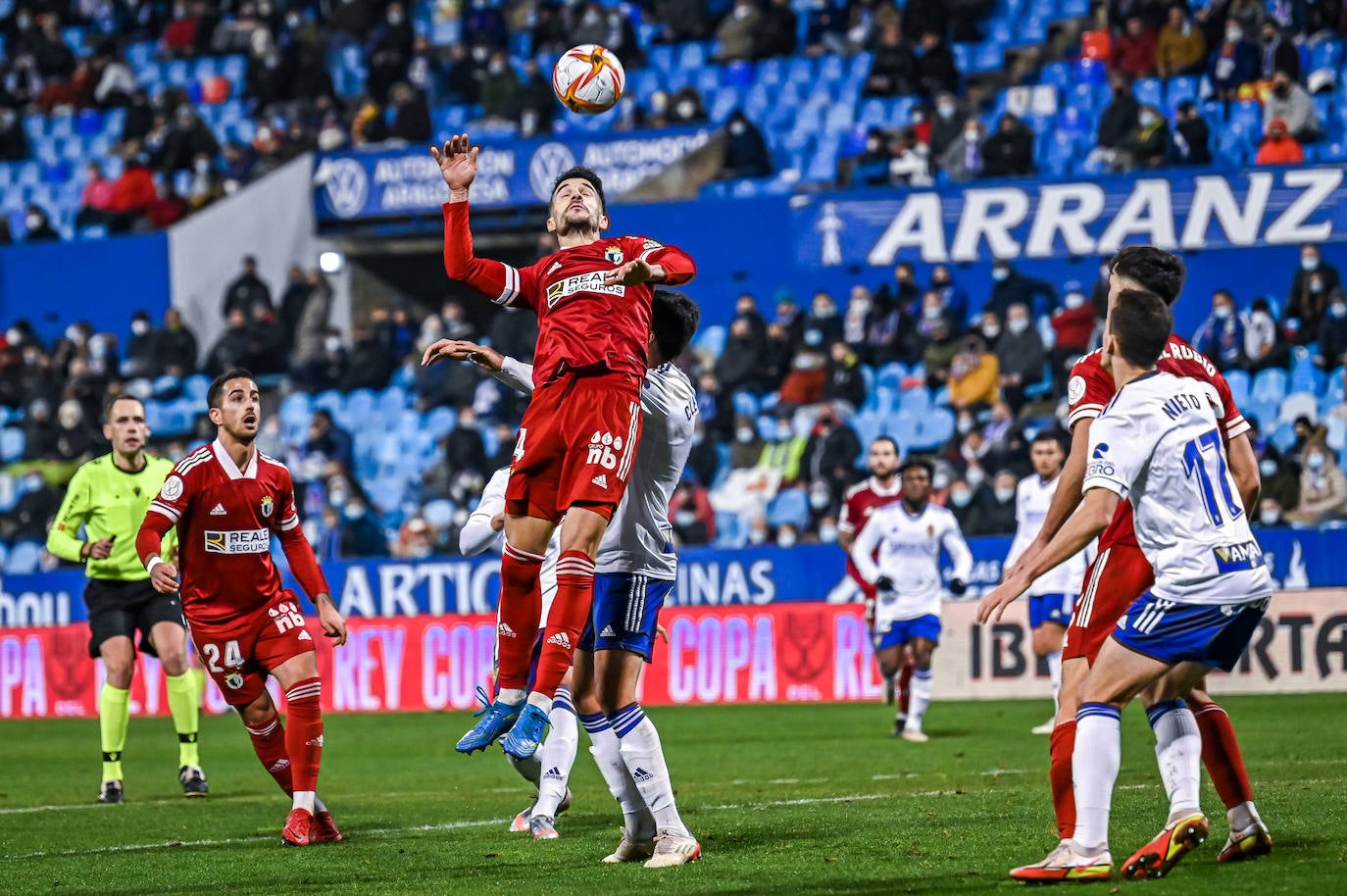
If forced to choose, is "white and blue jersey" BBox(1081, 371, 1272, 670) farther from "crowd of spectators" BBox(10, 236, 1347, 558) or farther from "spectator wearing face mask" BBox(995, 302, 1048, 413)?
"spectator wearing face mask" BBox(995, 302, 1048, 413)

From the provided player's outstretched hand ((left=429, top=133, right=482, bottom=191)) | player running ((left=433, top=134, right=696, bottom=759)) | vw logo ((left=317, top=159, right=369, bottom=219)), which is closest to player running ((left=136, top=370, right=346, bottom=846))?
player running ((left=433, top=134, right=696, bottom=759))

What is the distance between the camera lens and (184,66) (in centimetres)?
3173

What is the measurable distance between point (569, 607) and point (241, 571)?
8.82 ft

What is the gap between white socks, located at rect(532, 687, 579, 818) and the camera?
8.95 meters

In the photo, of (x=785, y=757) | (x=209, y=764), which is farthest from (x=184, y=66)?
(x=785, y=757)

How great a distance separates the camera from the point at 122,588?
1245 cm

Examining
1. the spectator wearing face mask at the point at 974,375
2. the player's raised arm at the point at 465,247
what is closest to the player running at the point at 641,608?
the player's raised arm at the point at 465,247

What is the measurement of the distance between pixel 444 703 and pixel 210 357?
892 centimetres

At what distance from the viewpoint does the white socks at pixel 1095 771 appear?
620cm

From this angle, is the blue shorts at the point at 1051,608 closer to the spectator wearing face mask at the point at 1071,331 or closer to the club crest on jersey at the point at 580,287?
the spectator wearing face mask at the point at 1071,331

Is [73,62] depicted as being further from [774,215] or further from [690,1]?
[774,215]

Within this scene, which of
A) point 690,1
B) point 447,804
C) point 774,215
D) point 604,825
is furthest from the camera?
point 690,1

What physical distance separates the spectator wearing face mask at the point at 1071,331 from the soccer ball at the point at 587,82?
44.2 ft

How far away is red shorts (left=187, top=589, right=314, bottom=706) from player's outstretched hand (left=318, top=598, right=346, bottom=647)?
0.54 feet
